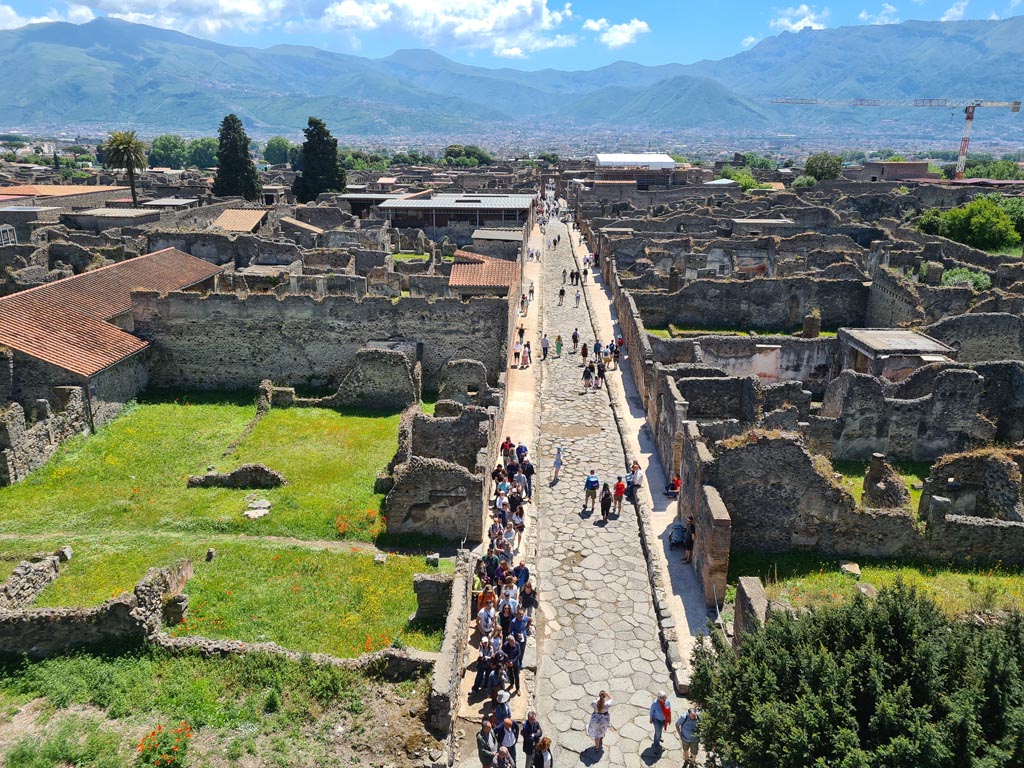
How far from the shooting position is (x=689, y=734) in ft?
33.9

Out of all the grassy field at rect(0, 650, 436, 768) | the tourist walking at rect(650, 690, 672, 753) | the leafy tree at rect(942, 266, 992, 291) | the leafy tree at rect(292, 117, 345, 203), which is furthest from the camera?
the leafy tree at rect(292, 117, 345, 203)

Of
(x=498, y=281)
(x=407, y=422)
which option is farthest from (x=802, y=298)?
(x=407, y=422)

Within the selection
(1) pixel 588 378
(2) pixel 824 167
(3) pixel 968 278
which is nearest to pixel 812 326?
(3) pixel 968 278

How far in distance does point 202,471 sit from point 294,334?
810 cm

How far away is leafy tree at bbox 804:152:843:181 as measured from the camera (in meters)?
91.2

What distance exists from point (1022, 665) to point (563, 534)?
9761 mm

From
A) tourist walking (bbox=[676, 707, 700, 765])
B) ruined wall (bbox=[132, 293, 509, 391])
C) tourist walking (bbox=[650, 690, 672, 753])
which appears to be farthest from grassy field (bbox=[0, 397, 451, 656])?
tourist walking (bbox=[676, 707, 700, 765])

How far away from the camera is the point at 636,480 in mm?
18109

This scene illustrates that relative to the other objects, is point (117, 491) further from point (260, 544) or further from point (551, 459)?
point (551, 459)

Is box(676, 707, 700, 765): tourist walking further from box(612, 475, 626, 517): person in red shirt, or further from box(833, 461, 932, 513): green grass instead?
box(833, 461, 932, 513): green grass

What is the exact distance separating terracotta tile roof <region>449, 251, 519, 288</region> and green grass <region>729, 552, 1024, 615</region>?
19762 mm

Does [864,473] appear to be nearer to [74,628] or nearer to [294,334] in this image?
[74,628]

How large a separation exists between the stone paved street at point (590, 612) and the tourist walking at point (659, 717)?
0.16 m

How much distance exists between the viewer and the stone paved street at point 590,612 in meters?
11.2
